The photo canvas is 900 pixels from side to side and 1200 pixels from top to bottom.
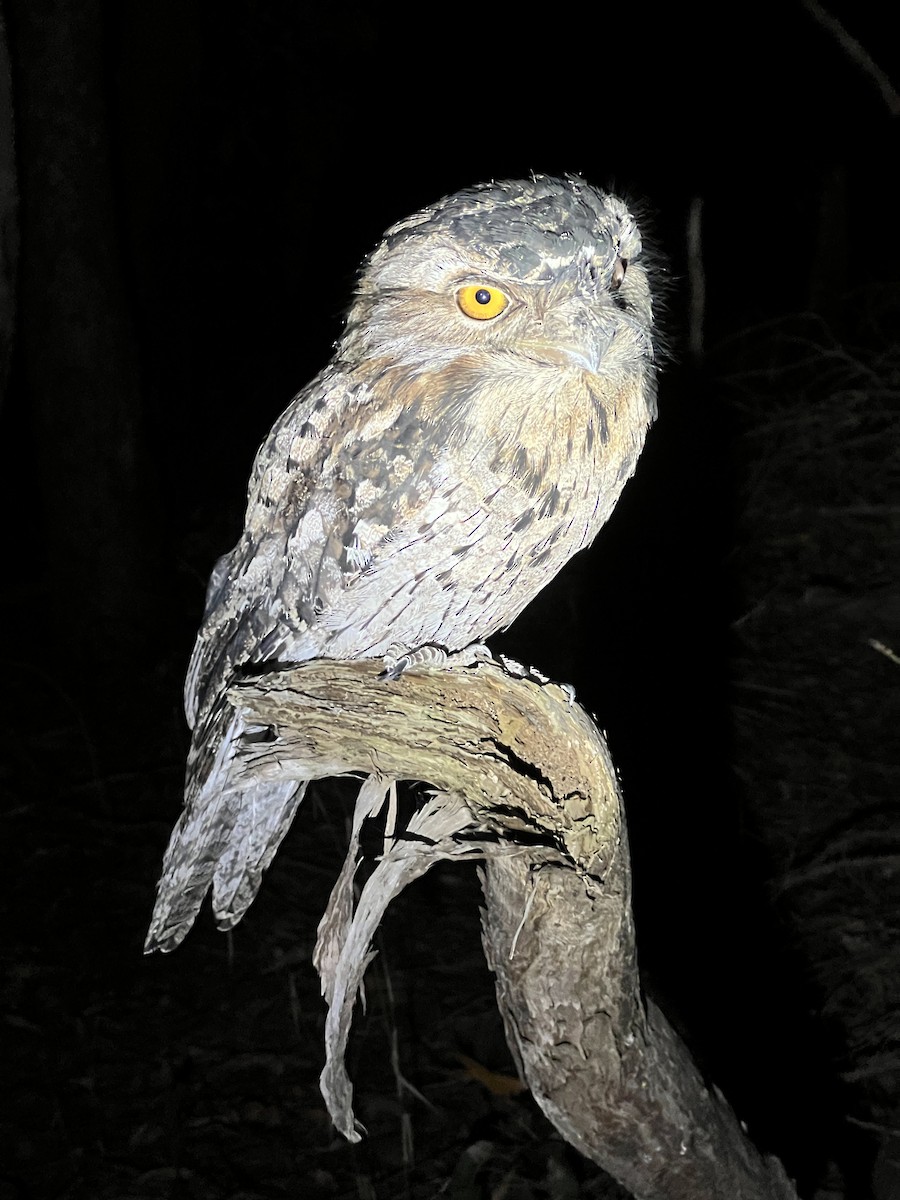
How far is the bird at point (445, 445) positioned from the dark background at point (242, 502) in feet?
1.22

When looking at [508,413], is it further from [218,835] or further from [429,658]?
[218,835]

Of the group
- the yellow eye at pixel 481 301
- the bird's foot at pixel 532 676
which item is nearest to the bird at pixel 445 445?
the yellow eye at pixel 481 301

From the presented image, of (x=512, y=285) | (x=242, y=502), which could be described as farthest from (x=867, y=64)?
(x=242, y=502)

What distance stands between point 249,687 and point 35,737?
2993mm

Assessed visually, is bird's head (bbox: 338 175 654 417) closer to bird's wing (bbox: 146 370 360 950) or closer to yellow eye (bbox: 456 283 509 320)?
yellow eye (bbox: 456 283 509 320)

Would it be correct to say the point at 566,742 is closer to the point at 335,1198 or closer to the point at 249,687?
the point at 249,687

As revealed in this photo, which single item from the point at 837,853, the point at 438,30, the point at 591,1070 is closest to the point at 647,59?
the point at 438,30

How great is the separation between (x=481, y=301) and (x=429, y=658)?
24.4 inches

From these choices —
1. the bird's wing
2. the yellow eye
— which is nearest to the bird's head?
the yellow eye

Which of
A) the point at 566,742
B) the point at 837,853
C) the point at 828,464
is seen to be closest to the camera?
the point at 566,742

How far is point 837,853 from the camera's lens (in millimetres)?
3688

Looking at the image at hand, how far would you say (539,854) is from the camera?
60.0 inches

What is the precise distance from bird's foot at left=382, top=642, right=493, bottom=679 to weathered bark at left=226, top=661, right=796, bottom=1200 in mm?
35

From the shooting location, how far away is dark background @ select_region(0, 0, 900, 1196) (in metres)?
3.05
